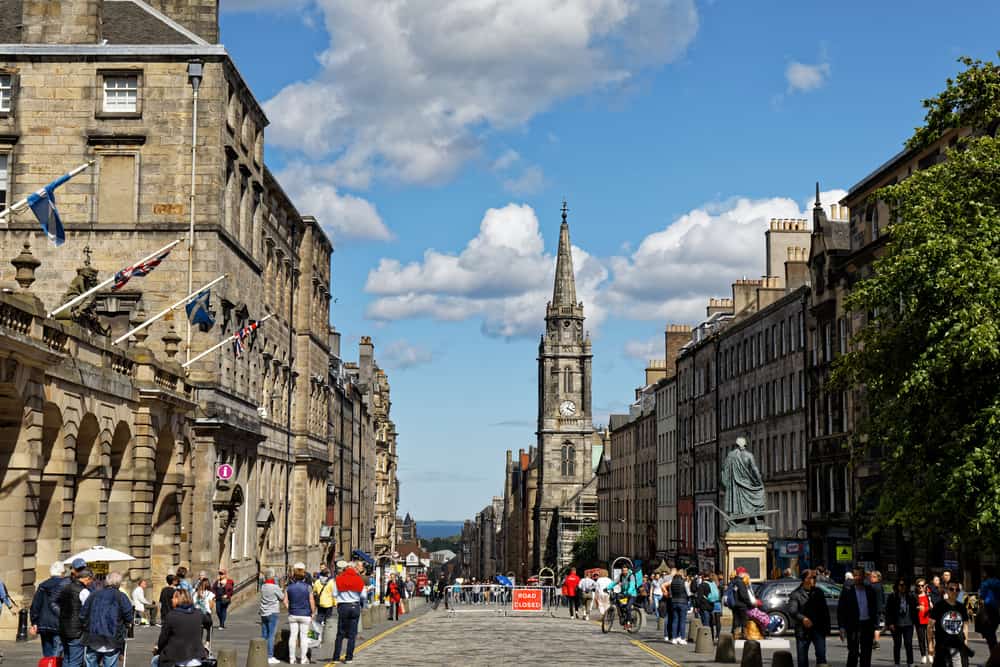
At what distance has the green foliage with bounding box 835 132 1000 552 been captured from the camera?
91.6 feet

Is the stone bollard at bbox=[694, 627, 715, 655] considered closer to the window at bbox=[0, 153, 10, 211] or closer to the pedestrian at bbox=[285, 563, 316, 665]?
the pedestrian at bbox=[285, 563, 316, 665]

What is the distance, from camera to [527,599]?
56312mm

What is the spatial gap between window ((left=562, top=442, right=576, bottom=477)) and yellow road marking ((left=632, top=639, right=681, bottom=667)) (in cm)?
14267

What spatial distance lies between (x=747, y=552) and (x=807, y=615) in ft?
55.6

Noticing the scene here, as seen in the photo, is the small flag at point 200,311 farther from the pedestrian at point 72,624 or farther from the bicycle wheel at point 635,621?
the pedestrian at point 72,624

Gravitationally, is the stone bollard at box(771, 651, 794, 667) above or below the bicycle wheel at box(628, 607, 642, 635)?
above

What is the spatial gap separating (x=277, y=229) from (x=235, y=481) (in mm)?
15993

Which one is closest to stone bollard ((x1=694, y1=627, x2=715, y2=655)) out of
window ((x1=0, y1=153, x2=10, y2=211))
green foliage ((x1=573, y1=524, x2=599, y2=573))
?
window ((x1=0, y1=153, x2=10, y2=211))

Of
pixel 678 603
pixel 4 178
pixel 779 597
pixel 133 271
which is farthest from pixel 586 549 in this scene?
pixel 133 271

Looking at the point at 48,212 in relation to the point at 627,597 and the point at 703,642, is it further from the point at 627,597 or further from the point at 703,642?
the point at 627,597

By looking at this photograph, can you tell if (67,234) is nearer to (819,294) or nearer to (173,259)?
(173,259)

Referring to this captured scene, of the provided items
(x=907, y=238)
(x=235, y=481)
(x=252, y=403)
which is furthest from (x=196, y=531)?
(x=907, y=238)

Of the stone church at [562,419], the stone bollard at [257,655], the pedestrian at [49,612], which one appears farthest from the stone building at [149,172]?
the stone church at [562,419]

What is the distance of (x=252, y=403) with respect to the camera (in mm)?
55531
